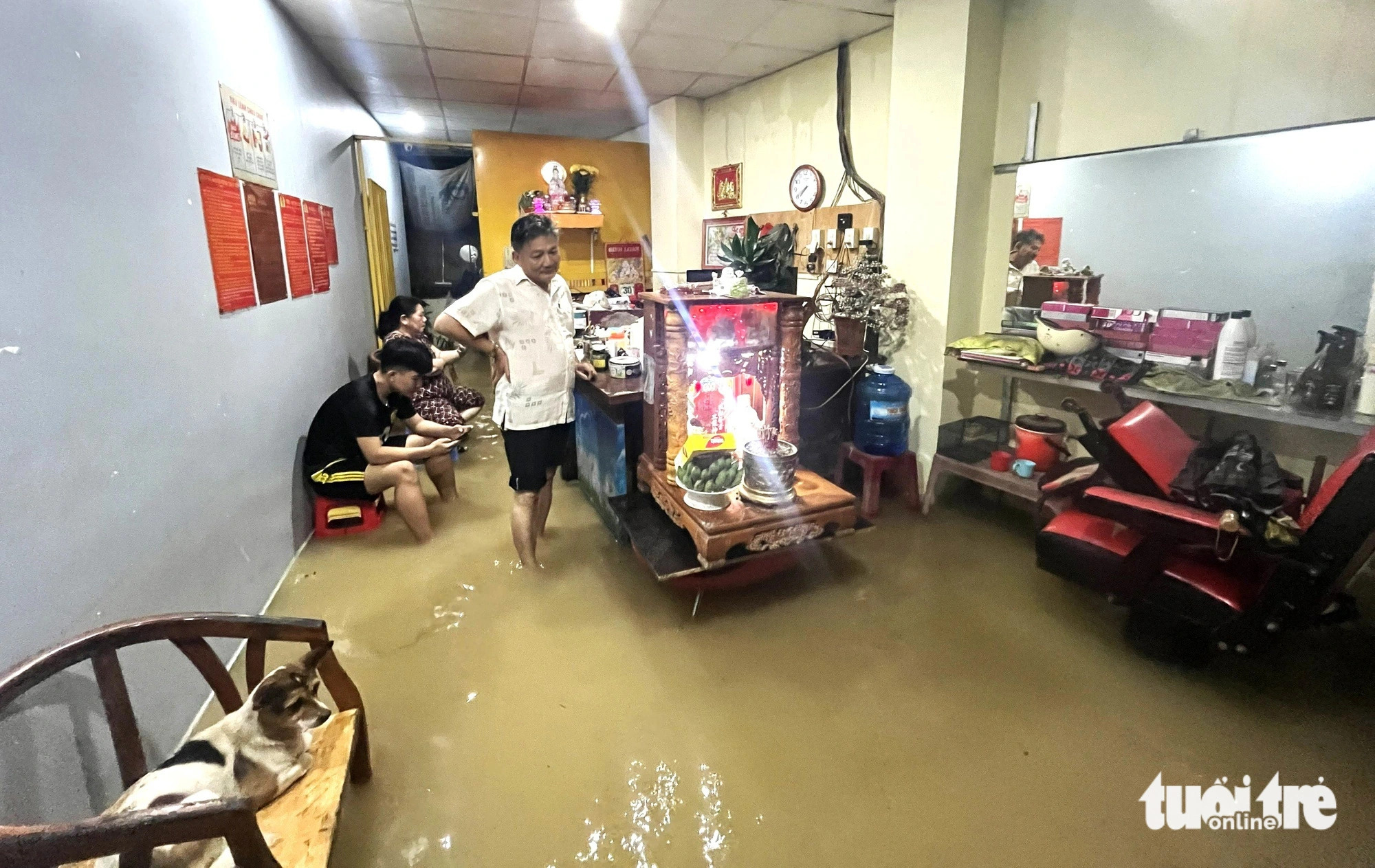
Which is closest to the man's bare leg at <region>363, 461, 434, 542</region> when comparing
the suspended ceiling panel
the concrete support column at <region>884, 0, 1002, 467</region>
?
the suspended ceiling panel

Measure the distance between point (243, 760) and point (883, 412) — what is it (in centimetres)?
283

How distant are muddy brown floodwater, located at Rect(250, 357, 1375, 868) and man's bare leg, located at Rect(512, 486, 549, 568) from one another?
0.42 feet

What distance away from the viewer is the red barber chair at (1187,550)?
67.9 inches

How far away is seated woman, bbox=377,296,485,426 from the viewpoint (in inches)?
145

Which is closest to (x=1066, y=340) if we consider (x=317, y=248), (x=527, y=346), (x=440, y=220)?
(x=527, y=346)

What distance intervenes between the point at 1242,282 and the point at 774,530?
2074 mm

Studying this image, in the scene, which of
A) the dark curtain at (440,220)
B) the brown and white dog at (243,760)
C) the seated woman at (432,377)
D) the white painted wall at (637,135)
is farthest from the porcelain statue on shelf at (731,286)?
the dark curtain at (440,220)

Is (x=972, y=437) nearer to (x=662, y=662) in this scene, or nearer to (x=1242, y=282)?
(x=1242, y=282)

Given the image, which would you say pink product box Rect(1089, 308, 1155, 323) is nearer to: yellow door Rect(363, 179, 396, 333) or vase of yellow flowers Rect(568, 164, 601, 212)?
vase of yellow flowers Rect(568, 164, 601, 212)

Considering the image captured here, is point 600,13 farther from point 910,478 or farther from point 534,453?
point 910,478

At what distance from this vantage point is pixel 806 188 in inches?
174

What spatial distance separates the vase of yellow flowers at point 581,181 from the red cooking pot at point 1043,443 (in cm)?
426

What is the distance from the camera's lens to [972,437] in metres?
3.32

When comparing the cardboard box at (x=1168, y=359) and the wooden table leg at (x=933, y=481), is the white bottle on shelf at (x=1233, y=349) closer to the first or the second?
the cardboard box at (x=1168, y=359)
